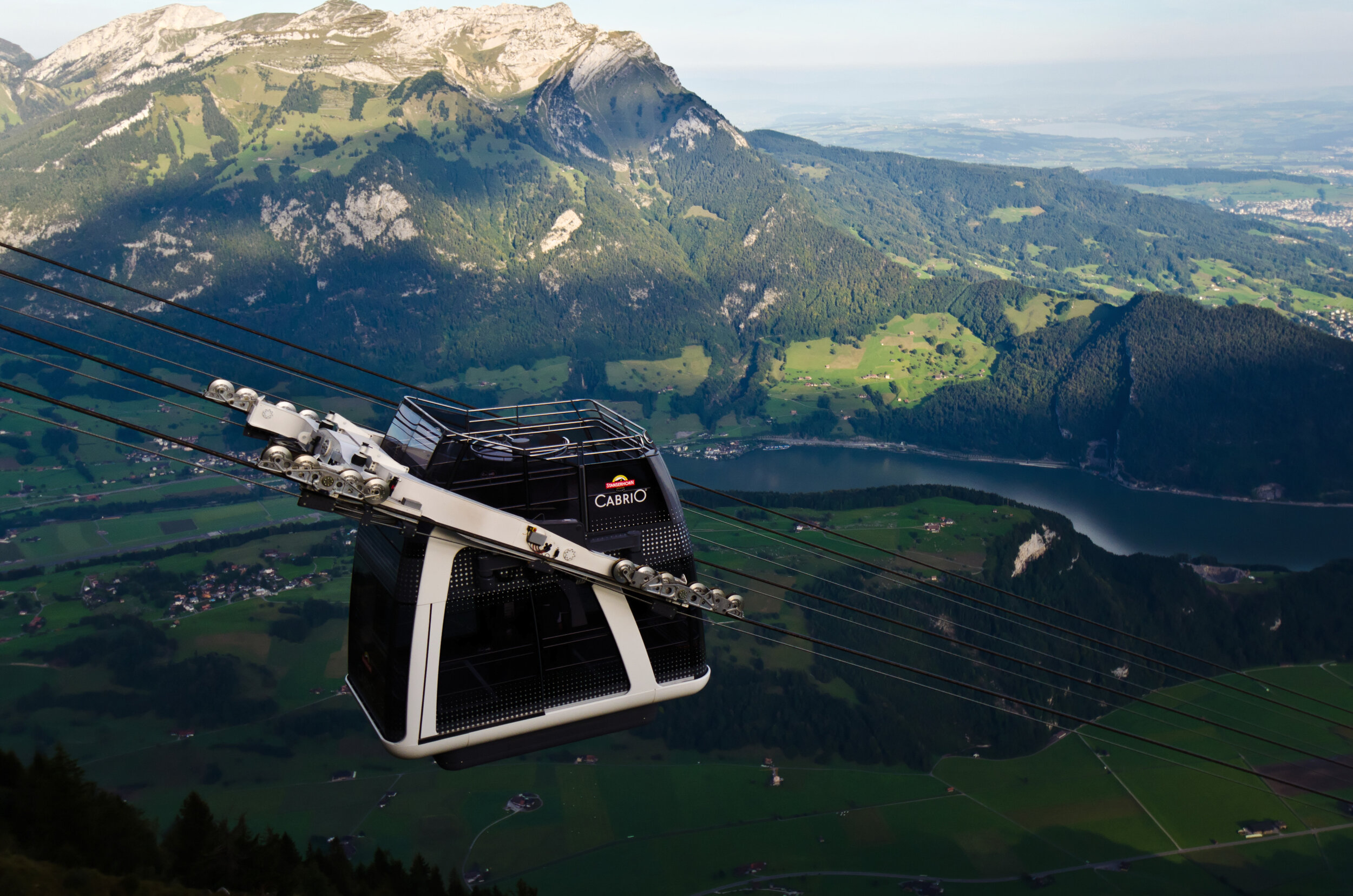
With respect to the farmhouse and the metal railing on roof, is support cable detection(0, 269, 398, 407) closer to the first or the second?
the metal railing on roof

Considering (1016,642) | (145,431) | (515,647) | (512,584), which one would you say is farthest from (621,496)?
(1016,642)

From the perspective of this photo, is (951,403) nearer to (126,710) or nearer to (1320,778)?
(1320,778)

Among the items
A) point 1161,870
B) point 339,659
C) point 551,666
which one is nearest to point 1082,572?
point 1161,870

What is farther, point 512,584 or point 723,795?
point 723,795

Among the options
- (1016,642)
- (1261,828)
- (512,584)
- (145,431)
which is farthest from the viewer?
(1016,642)

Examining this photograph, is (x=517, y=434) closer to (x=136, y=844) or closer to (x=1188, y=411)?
(x=136, y=844)

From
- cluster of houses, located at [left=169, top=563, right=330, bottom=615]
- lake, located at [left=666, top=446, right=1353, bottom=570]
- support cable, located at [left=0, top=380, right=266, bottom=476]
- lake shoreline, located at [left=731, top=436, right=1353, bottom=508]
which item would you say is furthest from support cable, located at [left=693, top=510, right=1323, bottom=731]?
support cable, located at [left=0, top=380, right=266, bottom=476]

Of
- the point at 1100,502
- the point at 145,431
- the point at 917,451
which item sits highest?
the point at 145,431
